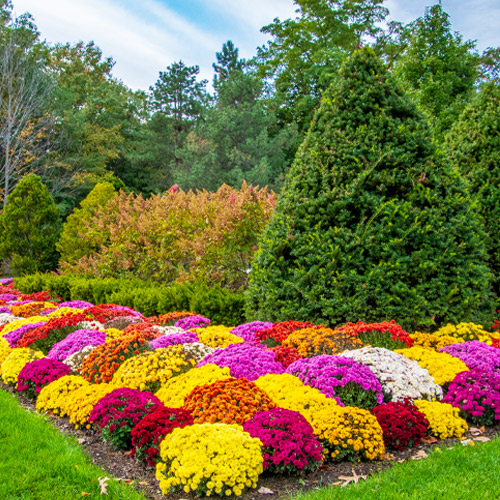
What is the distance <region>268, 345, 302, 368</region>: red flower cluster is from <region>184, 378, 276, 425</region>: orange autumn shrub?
3.04 feet

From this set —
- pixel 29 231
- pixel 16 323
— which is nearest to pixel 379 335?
pixel 16 323

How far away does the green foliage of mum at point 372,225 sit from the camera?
5.48 meters

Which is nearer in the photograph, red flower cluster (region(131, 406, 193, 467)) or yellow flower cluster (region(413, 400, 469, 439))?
red flower cluster (region(131, 406, 193, 467))

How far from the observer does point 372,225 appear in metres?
5.57

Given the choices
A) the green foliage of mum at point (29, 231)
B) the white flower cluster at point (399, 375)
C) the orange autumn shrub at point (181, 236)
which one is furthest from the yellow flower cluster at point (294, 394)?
the green foliage of mum at point (29, 231)

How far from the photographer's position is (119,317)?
23.3 feet

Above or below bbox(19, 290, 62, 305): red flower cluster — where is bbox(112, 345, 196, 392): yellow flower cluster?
above

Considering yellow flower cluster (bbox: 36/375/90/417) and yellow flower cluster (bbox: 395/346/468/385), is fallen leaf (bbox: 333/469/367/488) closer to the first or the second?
yellow flower cluster (bbox: 395/346/468/385)

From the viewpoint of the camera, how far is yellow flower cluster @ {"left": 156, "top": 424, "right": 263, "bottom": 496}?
9.25 ft

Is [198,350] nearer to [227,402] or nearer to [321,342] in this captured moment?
[321,342]

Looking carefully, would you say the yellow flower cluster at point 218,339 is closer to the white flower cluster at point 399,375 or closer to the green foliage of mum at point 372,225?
the green foliage of mum at point 372,225

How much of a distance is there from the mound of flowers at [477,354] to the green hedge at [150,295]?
115 inches

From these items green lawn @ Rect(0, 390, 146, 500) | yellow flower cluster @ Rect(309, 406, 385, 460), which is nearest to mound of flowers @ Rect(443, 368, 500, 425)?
yellow flower cluster @ Rect(309, 406, 385, 460)

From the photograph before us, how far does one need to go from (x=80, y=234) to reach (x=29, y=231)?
109 inches
